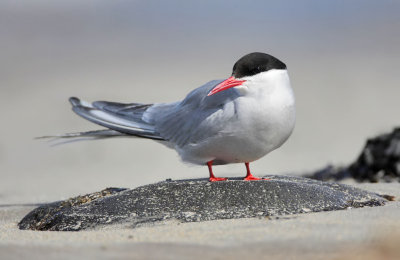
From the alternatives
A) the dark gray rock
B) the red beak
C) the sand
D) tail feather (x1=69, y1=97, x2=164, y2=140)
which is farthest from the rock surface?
the dark gray rock

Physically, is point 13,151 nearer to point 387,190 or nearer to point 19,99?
point 19,99

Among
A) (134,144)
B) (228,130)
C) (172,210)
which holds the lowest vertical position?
(134,144)

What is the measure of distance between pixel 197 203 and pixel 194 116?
0.91 metres

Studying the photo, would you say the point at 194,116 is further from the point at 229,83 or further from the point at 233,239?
the point at 233,239

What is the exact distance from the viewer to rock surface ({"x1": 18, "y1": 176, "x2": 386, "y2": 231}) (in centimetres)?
454

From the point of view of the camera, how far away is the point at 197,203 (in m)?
4.63

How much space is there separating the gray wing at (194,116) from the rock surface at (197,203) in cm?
39

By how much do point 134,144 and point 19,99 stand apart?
16.5 ft

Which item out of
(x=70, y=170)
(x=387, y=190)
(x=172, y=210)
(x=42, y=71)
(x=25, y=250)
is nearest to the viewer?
(x=25, y=250)

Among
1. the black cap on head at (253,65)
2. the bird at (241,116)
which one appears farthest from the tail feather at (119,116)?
the black cap on head at (253,65)

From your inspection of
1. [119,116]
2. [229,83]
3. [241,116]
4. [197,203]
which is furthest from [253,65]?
[119,116]

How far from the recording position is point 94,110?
6.06 metres

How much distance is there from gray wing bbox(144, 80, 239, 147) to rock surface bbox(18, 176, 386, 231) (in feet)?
1.29

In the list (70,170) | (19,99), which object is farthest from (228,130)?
(19,99)
